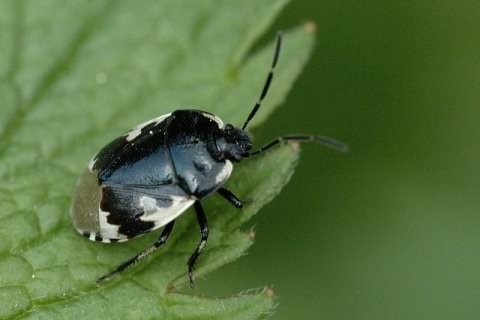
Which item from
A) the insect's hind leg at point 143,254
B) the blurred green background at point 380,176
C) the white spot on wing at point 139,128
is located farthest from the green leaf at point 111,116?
the blurred green background at point 380,176

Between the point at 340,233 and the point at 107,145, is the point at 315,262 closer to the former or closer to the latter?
the point at 340,233

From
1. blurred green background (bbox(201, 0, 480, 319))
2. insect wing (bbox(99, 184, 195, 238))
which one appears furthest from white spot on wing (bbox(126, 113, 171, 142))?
blurred green background (bbox(201, 0, 480, 319))

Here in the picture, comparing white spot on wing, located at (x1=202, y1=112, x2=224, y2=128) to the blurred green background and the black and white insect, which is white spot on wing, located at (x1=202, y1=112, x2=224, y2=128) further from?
the blurred green background

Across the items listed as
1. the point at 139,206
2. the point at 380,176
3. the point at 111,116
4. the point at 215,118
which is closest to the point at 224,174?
the point at 215,118

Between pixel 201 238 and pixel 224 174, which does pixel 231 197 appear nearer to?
pixel 224 174

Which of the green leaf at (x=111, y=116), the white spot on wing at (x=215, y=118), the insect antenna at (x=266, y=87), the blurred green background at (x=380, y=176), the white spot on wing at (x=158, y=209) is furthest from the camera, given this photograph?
the blurred green background at (x=380, y=176)

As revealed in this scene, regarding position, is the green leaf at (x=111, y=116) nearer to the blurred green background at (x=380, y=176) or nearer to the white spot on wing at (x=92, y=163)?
the white spot on wing at (x=92, y=163)
